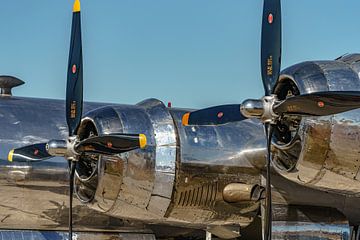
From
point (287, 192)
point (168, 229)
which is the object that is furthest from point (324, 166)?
point (168, 229)

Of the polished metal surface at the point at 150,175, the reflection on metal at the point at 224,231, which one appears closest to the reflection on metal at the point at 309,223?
the polished metal surface at the point at 150,175

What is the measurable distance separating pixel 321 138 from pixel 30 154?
4.58 meters

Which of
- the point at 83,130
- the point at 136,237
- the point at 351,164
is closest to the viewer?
the point at 351,164

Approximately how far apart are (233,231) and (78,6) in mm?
4627

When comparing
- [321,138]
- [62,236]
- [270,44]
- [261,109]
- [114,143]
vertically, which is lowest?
[62,236]

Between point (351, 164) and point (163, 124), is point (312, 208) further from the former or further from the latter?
point (163, 124)

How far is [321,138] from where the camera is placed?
11078mm

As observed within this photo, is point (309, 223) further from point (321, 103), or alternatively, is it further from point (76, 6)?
point (76, 6)

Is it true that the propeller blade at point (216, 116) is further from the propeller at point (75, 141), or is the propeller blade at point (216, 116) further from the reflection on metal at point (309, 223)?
the reflection on metal at point (309, 223)

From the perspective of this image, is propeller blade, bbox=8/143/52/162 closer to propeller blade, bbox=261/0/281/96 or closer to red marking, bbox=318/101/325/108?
propeller blade, bbox=261/0/281/96

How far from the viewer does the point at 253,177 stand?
12875 millimetres

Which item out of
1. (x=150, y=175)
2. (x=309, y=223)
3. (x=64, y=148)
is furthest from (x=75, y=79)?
(x=309, y=223)

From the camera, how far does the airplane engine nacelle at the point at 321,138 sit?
1107 cm

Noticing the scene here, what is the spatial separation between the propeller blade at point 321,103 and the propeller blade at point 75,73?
137 inches
